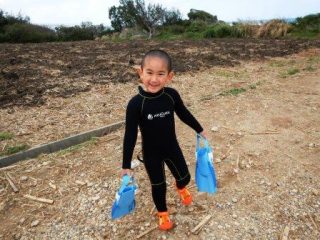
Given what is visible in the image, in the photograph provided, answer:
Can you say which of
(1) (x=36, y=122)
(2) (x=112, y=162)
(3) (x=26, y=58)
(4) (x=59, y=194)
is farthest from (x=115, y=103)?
(3) (x=26, y=58)

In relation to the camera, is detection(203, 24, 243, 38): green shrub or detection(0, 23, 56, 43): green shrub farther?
detection(203, 24, 243, 38): green shrub

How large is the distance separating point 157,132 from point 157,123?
10 cm

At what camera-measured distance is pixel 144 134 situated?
295cm

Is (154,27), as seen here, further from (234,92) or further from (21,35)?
(234,92)

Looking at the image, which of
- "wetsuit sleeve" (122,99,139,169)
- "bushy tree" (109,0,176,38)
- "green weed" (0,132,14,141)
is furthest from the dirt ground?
"bushy tree" (109,0,176,38)

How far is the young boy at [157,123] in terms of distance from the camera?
8.75 feet

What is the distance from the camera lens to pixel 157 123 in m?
2.88

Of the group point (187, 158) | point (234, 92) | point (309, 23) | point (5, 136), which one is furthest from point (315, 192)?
point (309, 23)

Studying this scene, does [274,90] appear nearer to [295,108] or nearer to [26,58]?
[295,108]

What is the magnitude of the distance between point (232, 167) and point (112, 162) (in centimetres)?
173

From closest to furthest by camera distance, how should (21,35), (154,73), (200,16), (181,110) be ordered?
(154,73) < (181,110) < (21,35) < (200,16)

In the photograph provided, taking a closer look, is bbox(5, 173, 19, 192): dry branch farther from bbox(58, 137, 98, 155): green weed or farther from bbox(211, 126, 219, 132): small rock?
bbox(211, 126, 219, 132): small rock

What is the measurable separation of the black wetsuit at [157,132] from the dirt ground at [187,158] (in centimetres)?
63

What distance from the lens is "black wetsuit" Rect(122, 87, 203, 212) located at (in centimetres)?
277
